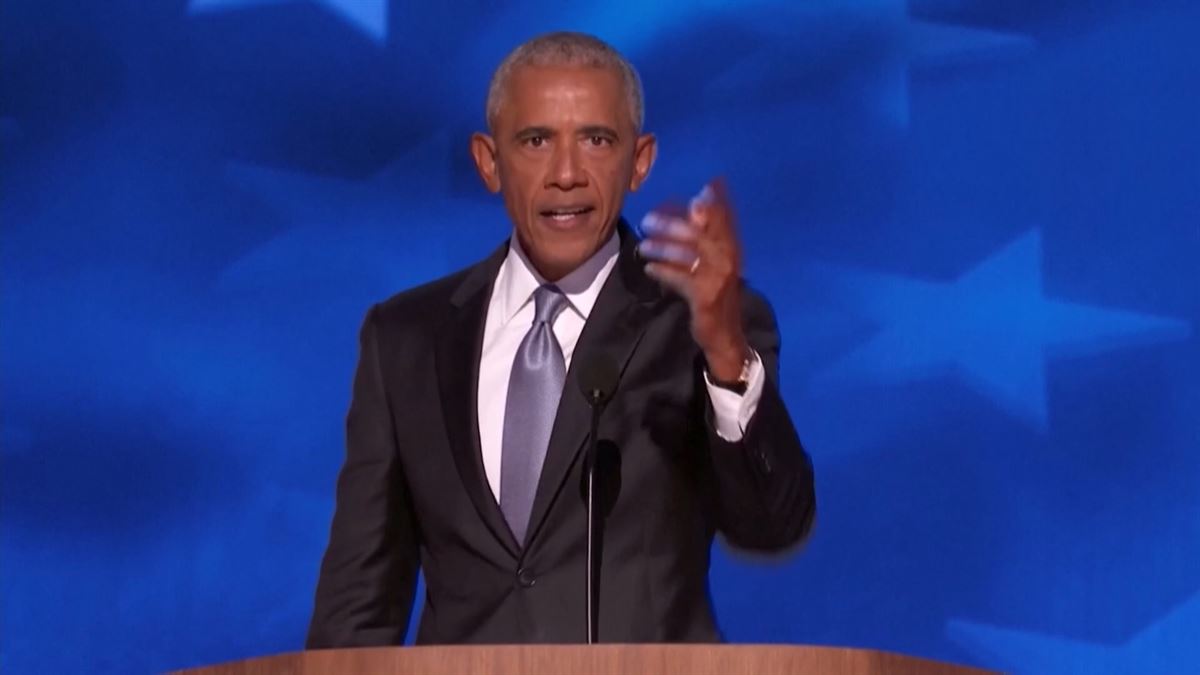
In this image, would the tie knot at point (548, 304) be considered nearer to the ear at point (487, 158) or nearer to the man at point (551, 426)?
the man at point (551, 426)

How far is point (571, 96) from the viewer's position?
100 inches

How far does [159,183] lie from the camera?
3.41 metres

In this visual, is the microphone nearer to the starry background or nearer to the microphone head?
the microphone head

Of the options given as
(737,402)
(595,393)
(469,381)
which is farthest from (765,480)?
(469,381)

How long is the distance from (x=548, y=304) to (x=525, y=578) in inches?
15.4

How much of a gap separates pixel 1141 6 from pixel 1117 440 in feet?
2.48

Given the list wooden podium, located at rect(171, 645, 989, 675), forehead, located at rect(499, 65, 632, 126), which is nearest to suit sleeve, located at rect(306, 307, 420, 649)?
forehead, located at rect(499, 65, 632, 126)

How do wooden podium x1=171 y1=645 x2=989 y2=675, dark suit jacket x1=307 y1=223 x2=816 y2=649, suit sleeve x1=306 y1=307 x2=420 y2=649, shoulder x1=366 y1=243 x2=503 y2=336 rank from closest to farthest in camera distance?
1. wooden podium x1=171 y1=645 x2=989 y2=675
2. dark suit jacket x1=307 y1=223 x2=816 y2=649
3. suit sleeve x1=306 y1=307 x2=420 y2=649
4. shoulder x1=366 y1=243 x2=503 y2=336

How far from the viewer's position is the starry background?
313 centimetres

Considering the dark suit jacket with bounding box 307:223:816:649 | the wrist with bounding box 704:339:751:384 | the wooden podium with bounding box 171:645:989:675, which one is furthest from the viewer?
the dark suit jacket with bounding box 307:223:816:649

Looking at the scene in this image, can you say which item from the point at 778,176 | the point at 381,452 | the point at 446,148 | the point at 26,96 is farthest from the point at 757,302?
the point at 26,96

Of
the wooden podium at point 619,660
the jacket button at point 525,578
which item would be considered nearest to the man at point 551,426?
the jacket button at point 525,578

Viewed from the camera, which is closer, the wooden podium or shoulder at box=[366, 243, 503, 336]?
the wooden podium

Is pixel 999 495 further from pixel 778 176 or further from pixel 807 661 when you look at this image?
pixel 807 661
